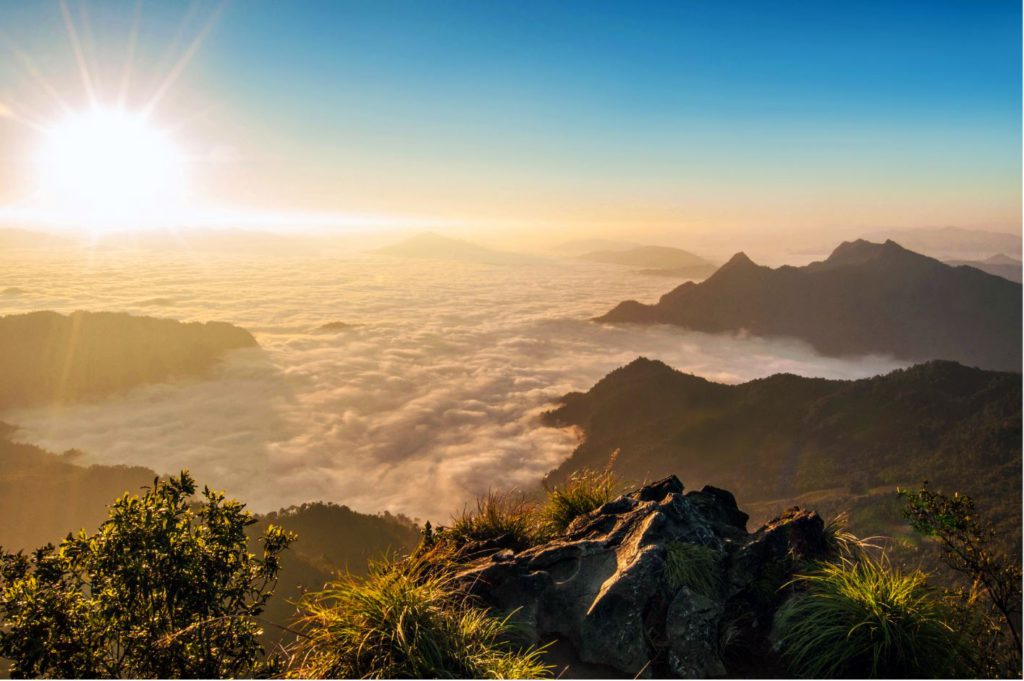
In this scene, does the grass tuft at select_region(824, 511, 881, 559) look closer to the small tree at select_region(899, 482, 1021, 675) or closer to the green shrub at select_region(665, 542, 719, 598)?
the small tree at select_region(899, 482, 1021, 675)

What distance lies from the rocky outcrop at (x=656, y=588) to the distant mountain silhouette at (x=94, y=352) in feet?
567

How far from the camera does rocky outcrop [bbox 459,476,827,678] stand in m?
6.51

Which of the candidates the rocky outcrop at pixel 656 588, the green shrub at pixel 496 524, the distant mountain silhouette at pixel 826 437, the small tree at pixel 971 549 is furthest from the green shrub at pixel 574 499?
the distant mountain silhouette at pixel 826 437

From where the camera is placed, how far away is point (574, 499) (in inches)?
397

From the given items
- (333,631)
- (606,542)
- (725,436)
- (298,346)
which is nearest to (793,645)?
(606,542)

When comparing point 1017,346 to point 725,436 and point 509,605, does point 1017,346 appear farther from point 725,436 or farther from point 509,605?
point 509,605

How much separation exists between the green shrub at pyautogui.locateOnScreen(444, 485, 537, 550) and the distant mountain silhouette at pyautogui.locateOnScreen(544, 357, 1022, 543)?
67.0 m

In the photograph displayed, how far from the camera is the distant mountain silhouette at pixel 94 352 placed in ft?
431

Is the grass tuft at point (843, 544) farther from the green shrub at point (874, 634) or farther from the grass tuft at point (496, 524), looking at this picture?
the grass tuft at point (496, 524)

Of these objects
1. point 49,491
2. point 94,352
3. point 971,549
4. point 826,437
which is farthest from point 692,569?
point 94,352

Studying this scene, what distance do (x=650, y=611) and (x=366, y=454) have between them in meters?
125

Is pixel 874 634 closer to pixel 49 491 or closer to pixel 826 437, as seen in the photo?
pixel 826 437

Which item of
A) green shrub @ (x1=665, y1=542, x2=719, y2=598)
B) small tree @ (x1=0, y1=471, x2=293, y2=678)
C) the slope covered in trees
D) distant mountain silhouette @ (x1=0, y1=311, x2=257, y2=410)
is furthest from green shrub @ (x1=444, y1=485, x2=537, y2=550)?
distant mountain silhouette @ (x1=0, y1=311, x2=257, y2=410)

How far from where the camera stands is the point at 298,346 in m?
194
